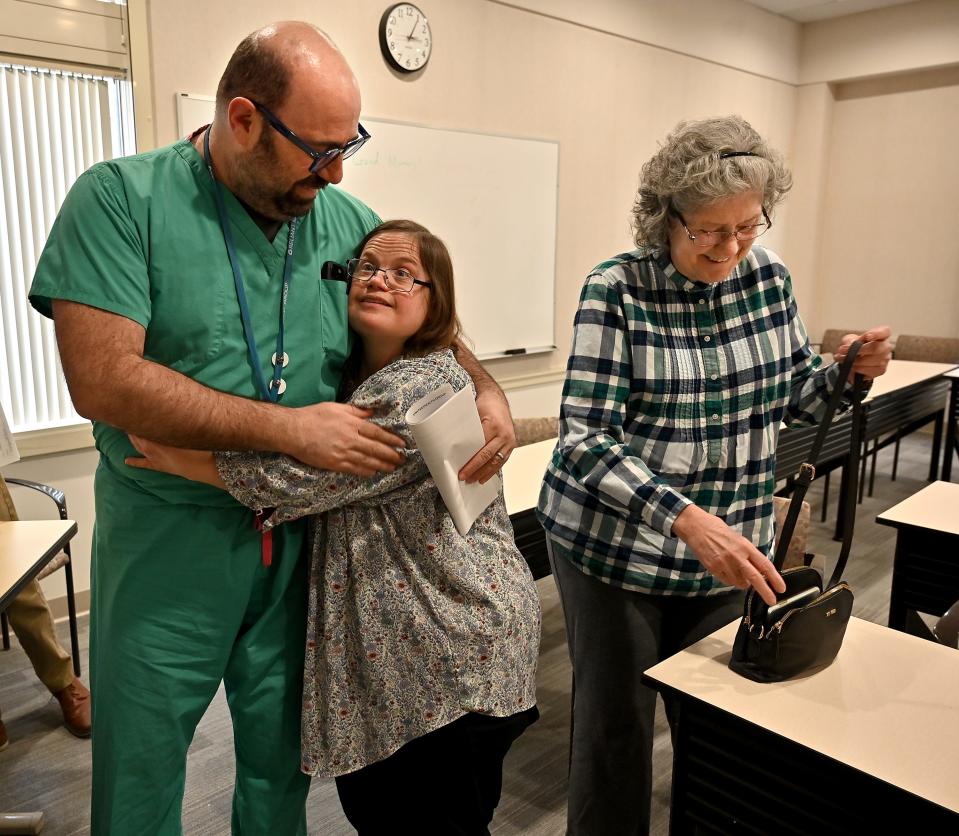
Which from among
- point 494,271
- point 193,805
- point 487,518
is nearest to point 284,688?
point 487,518

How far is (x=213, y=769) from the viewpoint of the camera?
7.63 feet

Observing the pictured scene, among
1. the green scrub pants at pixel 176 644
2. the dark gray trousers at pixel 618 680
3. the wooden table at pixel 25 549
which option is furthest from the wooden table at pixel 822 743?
the wooden table at pixel 25 549

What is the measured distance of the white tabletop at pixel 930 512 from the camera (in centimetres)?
214

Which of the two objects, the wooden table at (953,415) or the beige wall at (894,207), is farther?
the beige wall at (894,207)

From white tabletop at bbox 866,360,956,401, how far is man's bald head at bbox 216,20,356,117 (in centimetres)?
370

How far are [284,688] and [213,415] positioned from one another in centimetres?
49

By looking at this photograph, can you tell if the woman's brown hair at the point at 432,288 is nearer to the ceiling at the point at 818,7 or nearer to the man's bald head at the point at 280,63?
the man's bald head at the point at 280,63

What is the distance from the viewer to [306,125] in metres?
1.11

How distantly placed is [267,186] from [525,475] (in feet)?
5.55

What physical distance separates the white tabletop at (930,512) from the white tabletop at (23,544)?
2119 millimetres

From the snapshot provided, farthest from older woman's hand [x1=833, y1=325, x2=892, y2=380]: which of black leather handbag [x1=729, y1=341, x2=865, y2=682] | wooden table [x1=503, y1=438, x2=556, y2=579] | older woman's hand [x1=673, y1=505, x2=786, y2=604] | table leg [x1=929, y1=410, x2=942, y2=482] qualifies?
table leg [x1=929, y1=410, x2=942, y2=482]

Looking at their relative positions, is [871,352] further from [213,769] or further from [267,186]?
[213,769]

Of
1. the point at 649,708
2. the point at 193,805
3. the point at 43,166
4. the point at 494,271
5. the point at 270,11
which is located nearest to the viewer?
the point at 649,708

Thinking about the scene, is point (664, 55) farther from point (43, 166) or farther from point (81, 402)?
point (81, 402)
